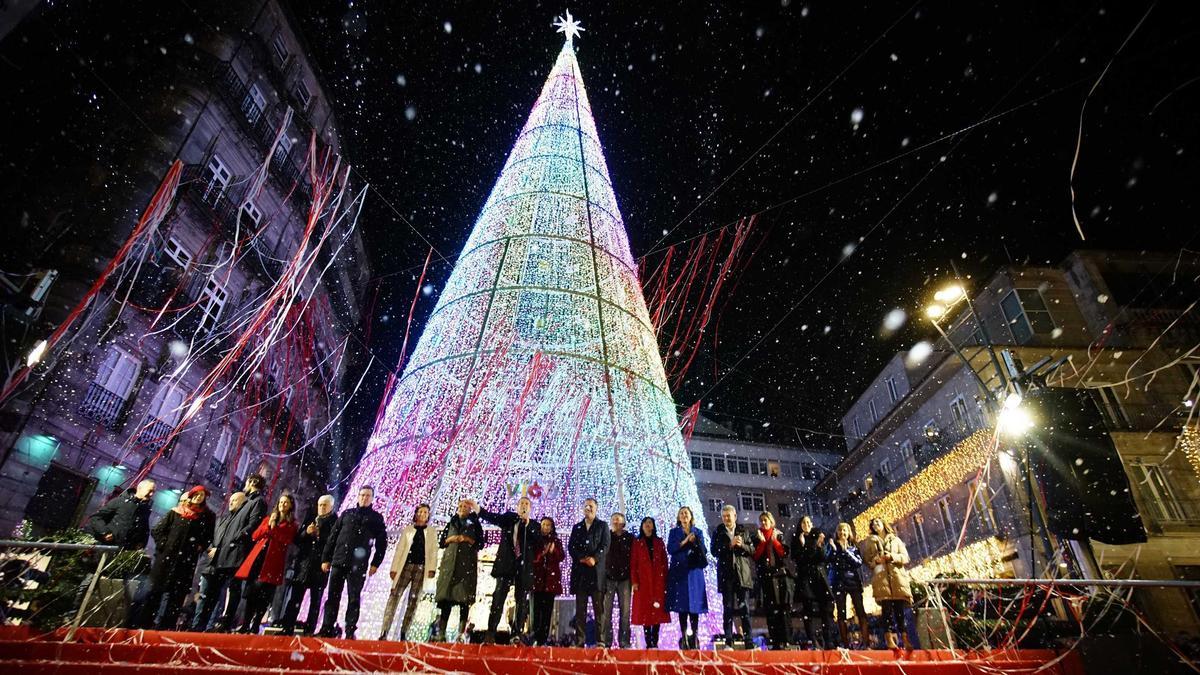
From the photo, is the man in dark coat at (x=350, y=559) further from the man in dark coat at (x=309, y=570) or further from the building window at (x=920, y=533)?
the building window at (x=920, y=533)

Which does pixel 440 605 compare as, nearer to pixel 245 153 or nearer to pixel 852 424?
pixel 245 153

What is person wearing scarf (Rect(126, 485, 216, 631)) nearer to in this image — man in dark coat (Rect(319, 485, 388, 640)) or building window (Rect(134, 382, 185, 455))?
man in dark coat (Rect(319, 485, 388, 640))

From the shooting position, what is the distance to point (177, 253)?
14055mm

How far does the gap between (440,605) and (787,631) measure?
3.51 m

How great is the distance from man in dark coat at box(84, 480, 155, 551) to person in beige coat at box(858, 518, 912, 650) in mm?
7172

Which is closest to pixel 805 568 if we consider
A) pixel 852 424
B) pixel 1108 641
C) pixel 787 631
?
pixel 787 631

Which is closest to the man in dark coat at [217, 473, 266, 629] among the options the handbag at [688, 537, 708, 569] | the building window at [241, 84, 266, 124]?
the handbag at [688, 537, 708, 569]

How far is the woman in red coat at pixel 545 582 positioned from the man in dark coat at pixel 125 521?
3.69 meters

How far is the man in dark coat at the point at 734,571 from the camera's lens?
18.8 ft

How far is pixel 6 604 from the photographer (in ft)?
18.9

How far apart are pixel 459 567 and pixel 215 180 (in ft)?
47.7

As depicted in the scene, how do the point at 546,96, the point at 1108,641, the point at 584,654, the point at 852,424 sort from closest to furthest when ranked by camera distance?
1. the point at 584,654
2. the point at 1108,641
3. the point at 546,96
4. the point at 852,424

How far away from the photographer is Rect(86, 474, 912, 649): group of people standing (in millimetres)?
5430

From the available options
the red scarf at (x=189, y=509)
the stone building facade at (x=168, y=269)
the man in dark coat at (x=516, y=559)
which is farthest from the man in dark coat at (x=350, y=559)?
the stone building facade at (x=168, y=269)
